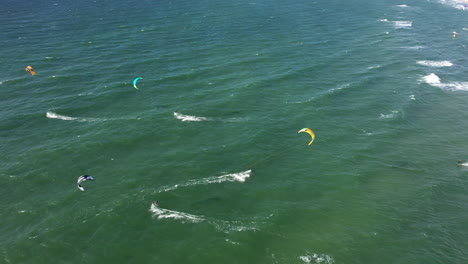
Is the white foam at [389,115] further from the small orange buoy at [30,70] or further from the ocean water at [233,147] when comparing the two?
the small orange buoy at [30,70]

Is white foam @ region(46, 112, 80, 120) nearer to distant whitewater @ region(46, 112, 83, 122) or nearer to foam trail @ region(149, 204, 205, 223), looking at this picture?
distant whitewater @ region(46, 112, 83, 122)

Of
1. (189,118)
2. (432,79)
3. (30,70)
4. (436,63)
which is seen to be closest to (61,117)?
(30,70)

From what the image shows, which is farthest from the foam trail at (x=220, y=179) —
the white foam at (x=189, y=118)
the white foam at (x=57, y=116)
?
the white foam at (x=57, y=116)

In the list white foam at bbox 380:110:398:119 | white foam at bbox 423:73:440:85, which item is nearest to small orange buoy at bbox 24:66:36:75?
white foam at bbox 380:110:398:119

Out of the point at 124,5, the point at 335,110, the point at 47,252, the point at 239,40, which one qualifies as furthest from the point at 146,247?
the point at 124,5

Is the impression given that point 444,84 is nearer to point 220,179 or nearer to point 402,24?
point 402,24

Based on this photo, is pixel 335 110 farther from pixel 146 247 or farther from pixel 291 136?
pixel 146 247
